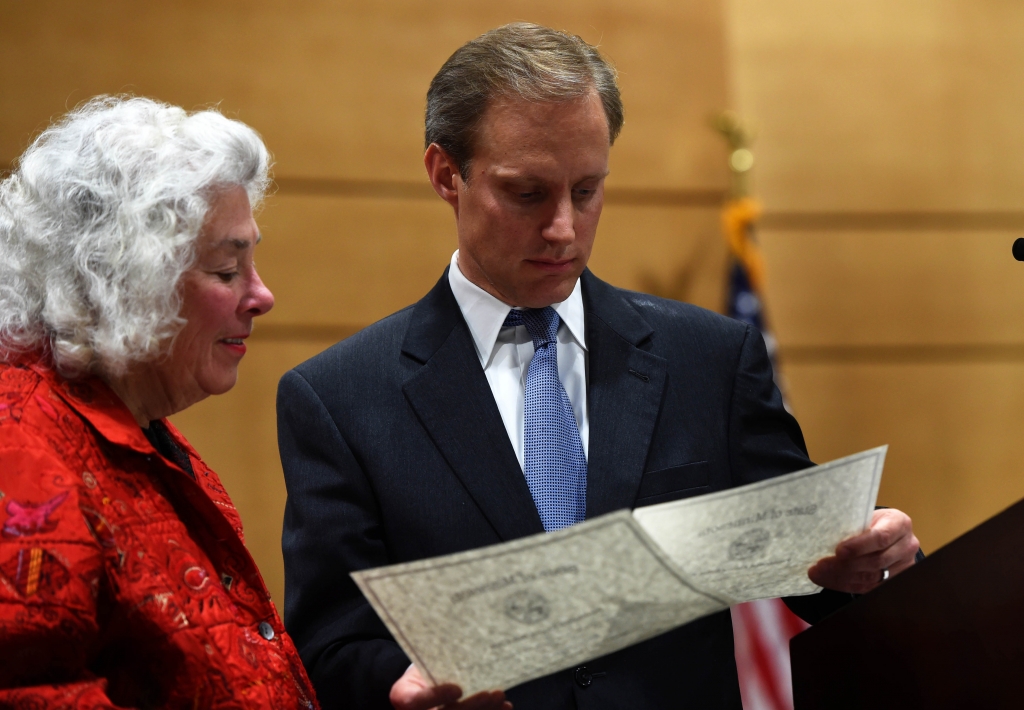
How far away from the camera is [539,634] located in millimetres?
1119

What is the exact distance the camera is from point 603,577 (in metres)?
1.10

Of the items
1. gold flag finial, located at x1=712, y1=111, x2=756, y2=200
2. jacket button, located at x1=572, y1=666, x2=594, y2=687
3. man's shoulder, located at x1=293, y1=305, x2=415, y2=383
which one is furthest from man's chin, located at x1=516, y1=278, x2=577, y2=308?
gold flag finial, located at x1=712, y1=111, x2=756, y2=200

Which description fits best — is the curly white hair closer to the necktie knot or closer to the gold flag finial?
the necktie knot

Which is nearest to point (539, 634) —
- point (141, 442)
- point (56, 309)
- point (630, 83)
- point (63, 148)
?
point (141, 442)

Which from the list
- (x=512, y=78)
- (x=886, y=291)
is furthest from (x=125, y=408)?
(x=886, y=291)

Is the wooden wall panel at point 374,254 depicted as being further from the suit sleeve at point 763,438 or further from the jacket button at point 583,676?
the jacket button at point 583,676

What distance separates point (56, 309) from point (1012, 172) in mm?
4739

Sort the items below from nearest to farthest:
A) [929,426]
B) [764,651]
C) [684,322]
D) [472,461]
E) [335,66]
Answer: [472,461] < [684,322] < [764,651] < [335,66] < [929,426]

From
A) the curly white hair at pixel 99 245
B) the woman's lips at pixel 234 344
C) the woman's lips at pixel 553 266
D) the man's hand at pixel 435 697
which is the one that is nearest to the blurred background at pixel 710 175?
the woman's lips at pixel 553 266

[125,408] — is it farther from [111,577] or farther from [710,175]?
[710,175]

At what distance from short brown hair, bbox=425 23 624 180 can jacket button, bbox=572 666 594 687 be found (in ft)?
2.84

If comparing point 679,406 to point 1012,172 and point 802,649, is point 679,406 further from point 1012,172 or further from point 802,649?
point 1012,172

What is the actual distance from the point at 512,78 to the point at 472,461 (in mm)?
662

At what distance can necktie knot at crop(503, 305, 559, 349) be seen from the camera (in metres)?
1.80
